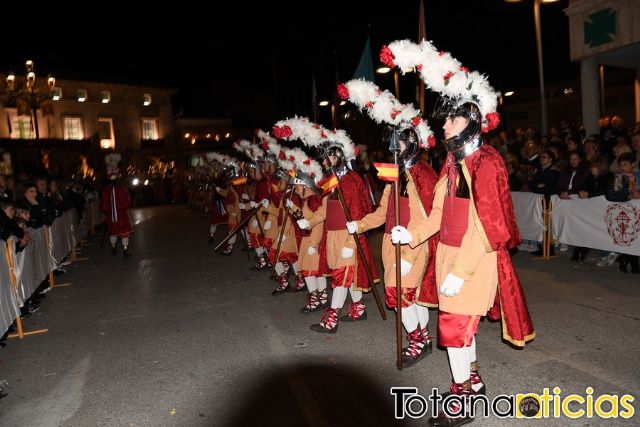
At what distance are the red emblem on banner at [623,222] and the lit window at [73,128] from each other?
42.7m

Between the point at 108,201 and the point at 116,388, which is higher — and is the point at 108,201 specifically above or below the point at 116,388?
above

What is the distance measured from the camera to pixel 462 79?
367 cm

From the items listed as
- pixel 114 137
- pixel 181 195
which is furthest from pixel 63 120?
pixel 181 195

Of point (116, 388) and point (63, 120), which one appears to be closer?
point (116, 388)

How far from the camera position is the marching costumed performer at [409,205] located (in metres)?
4.53

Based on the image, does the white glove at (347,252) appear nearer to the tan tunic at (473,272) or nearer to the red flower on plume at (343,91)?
the red flower on plume at (343,91)

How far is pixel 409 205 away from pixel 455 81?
136 cm

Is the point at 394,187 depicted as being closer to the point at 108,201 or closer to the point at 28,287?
the point at 28,287

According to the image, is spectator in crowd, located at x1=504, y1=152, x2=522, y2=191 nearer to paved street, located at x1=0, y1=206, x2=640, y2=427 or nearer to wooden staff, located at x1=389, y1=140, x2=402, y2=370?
paved street, located at x1=0, y1=206, x2=640, y2=427

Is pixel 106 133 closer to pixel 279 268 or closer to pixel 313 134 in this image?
pixel 279 268

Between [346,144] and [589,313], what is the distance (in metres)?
3.53

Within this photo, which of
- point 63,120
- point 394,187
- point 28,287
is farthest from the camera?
point 63,120

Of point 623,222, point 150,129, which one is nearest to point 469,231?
point 623,222

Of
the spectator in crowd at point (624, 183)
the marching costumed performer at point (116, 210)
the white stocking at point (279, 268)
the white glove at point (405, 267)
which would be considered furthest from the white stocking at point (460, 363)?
the marching costumed performer at point (116, 210)
